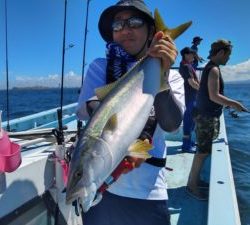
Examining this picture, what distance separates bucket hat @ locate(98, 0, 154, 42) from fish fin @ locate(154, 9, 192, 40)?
185 millimetres

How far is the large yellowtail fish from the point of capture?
1416 mm

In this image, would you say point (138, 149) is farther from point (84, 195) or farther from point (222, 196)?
point (222, 196)

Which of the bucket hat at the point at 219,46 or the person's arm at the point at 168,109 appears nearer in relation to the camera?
the person's arm at the point at 168,109

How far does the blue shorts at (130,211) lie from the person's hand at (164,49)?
2.81ft

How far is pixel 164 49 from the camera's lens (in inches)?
72.4

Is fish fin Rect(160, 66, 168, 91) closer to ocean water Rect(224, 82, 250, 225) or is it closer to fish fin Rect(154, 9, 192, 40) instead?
fish fin Rect(154, 9, 192, 40)

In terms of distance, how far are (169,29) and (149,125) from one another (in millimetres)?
559

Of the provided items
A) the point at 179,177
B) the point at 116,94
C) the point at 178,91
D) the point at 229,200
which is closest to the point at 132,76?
the point at 116,94

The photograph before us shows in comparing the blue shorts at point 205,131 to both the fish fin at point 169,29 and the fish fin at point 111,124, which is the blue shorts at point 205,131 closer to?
the fish fin at point 169,29

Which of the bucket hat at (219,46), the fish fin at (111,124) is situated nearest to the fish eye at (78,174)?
the fish fin at (111,124)

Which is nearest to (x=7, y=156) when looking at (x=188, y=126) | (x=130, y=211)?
(x=130, y=211)

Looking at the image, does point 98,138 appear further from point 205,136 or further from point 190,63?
point 190,63

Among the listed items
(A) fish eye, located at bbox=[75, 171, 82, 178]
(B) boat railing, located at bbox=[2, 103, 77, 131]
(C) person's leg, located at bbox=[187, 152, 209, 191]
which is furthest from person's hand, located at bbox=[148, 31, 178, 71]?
(B) boat railing, located at bbox=[2, 103, 77, 131]

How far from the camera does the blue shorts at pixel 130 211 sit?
A: 2.13m
